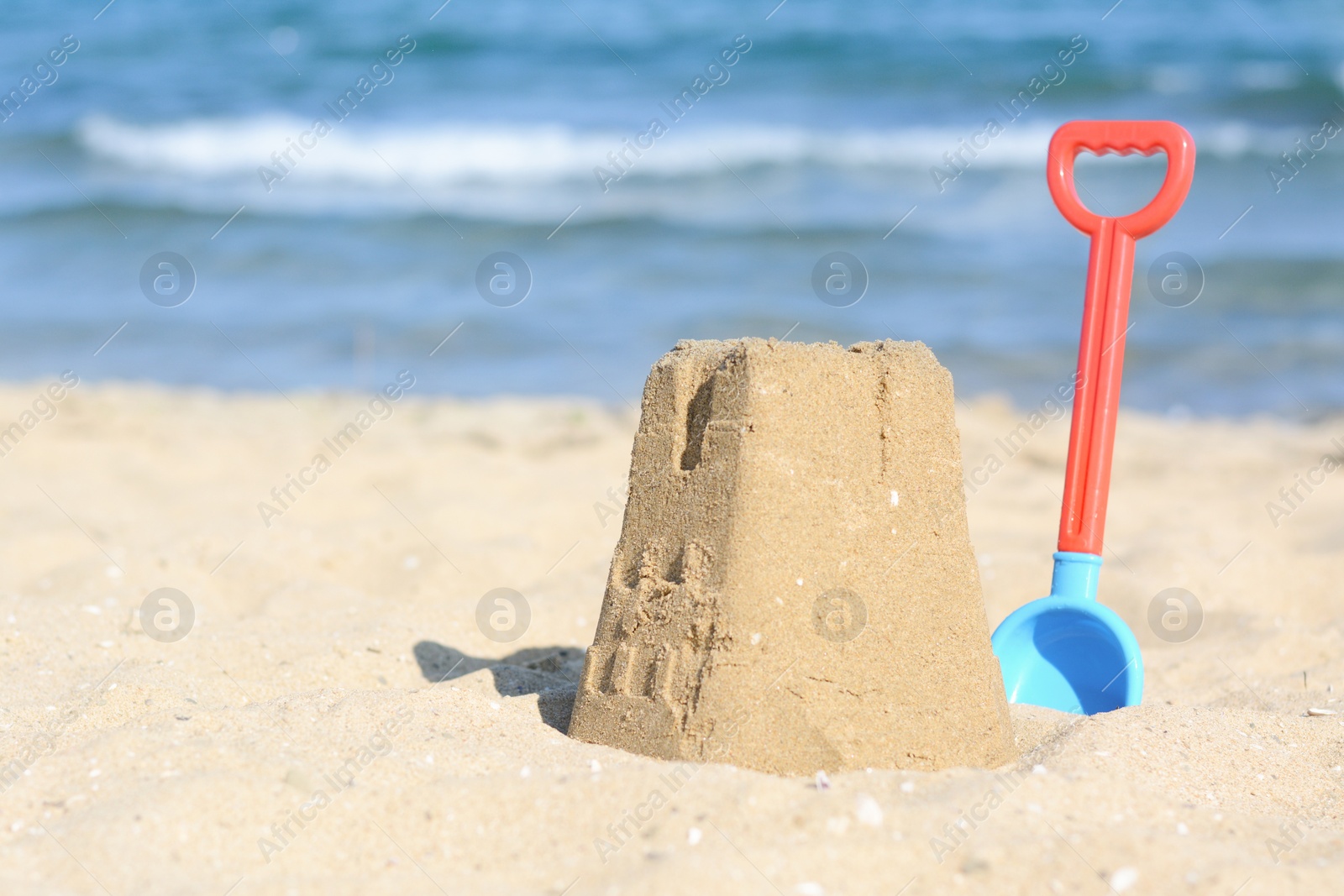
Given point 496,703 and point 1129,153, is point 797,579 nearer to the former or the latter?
point 496,703

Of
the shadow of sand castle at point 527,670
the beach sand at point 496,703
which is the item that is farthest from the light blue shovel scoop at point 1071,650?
the shadow of sand castle at point 527,670

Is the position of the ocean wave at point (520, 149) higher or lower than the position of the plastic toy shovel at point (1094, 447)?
higher

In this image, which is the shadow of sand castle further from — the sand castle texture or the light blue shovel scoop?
the light blue shovel scoop

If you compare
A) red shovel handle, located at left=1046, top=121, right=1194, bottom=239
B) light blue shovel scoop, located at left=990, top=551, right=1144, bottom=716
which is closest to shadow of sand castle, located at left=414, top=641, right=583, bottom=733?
light blue shovel scoop, located at left=990, top=551, right=1144, bottom=716

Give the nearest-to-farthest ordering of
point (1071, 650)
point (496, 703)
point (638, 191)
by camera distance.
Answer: point (496, 703), point (1071, 650), point (638, 191)

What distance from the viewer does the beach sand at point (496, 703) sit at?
171 cm

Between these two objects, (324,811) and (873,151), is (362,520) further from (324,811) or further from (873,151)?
(873,151)

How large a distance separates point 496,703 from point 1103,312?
154cm

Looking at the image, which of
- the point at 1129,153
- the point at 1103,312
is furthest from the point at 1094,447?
the point at 1129,153

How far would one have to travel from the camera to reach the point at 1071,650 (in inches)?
106

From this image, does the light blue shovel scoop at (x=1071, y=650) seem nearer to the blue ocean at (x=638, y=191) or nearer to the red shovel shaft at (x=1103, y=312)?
the red shovel shaft at (x=1103, y=312)

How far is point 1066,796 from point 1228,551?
2.26 metres

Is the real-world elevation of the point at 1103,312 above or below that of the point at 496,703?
above

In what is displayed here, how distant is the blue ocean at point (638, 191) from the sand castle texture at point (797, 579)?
13.6 feet
